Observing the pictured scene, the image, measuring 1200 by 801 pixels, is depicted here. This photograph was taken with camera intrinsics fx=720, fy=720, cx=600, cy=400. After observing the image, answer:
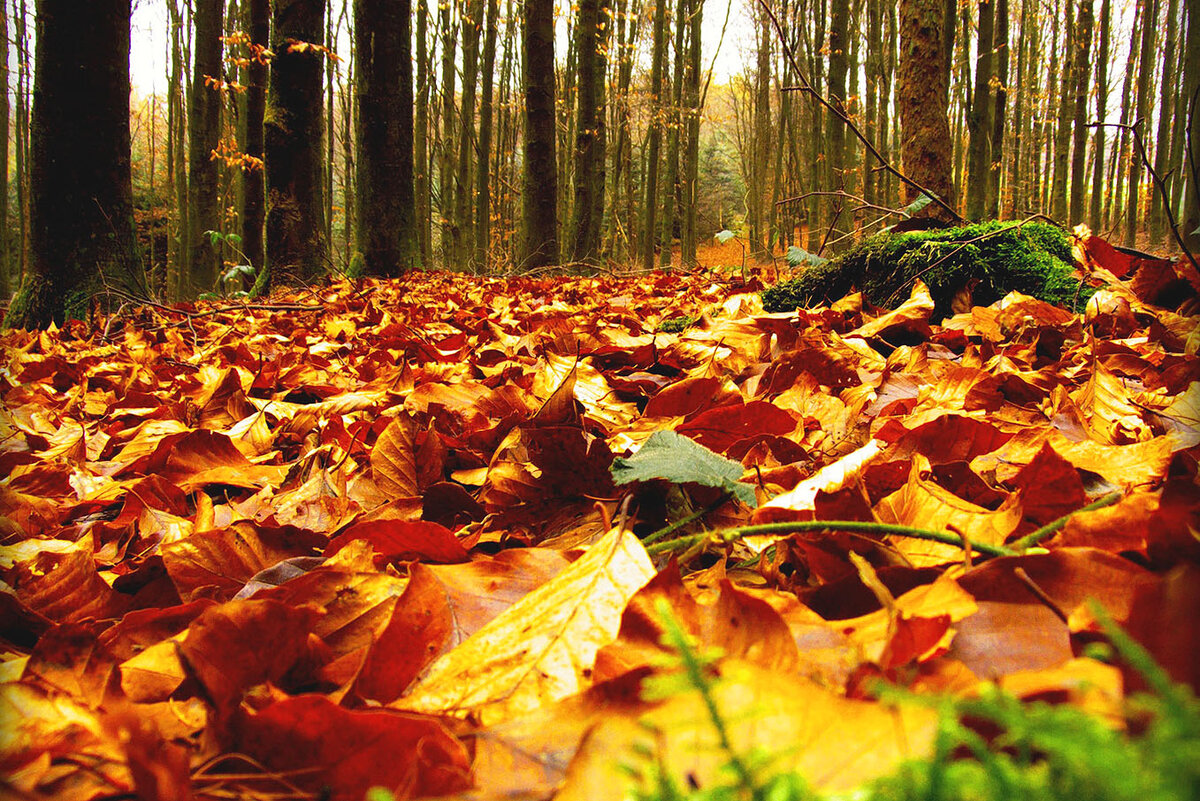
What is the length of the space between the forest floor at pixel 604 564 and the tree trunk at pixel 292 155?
4.74m

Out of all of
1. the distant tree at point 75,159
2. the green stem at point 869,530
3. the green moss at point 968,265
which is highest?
the distant tree at point 75,159

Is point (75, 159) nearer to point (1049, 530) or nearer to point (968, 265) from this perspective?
point (968, 265)

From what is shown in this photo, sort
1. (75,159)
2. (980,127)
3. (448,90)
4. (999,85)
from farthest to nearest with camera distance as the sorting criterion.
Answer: (448,90)
(999,85)
(980,127)
(75,159)

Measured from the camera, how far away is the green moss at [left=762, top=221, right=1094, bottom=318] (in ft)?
7.32

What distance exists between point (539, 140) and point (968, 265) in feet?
20.3

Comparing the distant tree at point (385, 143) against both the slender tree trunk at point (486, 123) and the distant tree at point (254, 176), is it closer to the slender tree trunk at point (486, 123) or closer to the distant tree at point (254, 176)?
the distant tree at point (254, 176)

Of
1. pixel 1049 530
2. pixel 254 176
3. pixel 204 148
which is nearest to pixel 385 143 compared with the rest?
pixel 254 176

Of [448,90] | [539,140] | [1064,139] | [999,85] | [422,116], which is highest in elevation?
[448,90]

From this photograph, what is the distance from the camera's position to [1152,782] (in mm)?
185

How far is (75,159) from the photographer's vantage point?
3.91 meters

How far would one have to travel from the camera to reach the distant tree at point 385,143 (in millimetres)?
6832

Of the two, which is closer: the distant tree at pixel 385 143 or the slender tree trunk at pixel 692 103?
the distant tree at pixel 385 143

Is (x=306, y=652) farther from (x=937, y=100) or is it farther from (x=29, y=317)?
(x=937, y=100)

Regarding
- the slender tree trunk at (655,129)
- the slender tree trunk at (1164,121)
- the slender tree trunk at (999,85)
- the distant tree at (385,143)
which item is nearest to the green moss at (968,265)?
the distant tree at (385,143)
